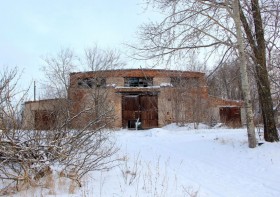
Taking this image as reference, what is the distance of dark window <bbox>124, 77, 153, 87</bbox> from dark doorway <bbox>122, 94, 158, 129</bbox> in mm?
1646

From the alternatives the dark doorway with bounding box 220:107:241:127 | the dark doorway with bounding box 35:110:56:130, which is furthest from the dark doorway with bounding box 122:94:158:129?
the dark doorway with bounding box 35:110:56:130

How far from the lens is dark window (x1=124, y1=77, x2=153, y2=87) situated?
37.4m

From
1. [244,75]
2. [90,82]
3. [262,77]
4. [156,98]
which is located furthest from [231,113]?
[244,75]

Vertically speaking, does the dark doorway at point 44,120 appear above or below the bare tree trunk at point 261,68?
below

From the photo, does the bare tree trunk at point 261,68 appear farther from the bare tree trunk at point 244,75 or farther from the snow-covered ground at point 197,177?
the snow-covered ground at point 197,177

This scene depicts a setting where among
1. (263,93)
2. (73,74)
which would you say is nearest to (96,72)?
(73,74)

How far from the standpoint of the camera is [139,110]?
119ft

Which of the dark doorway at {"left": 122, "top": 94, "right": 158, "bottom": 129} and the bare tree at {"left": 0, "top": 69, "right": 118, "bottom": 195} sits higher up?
the dark doorway at {"left": 122, "top": 94, "right": 158, "bottom": 129}

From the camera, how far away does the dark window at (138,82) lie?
37406mm

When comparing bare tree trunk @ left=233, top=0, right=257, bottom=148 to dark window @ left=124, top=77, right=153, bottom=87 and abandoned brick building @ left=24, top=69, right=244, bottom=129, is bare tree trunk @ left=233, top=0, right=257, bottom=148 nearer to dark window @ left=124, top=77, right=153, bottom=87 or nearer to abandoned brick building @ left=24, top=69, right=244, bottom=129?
abandoned brick building @ left=24, top=69, right=244, bottom=129

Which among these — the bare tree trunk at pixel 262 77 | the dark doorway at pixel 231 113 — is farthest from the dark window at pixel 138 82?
the bare tree trunk at pixel 262 77

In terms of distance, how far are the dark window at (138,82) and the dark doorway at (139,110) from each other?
1646 mm

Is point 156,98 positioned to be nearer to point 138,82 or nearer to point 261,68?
point 138,82

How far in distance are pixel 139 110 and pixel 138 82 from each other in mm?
3538
